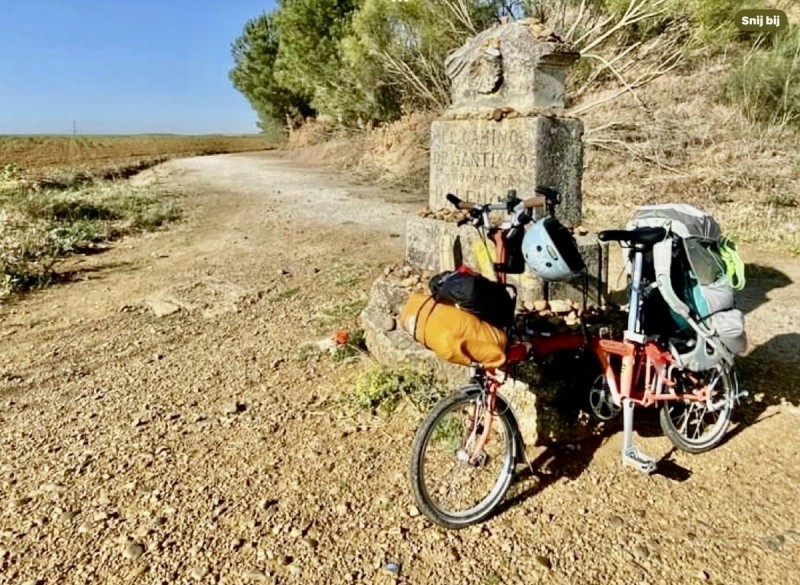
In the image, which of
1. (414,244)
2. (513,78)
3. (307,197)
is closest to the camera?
(513,78)

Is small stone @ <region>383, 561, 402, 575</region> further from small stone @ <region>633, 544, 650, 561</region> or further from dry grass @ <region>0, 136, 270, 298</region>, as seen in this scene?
dry grass @ <region>0, 136, 270, 298</region>

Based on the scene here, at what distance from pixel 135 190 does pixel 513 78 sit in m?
11.6

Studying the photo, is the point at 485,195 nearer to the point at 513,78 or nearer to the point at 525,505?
the point at 513,78

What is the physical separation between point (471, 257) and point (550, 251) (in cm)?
→ 164

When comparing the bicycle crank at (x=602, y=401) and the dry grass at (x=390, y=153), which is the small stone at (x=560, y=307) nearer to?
the bicycle crank at (x=602, y=401)

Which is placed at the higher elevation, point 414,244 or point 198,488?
point 414,244

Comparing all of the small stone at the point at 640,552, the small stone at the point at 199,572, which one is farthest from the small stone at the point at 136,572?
the small stone at the point at 640,552

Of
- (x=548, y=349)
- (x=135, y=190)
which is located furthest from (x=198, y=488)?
(x=135, y=190)

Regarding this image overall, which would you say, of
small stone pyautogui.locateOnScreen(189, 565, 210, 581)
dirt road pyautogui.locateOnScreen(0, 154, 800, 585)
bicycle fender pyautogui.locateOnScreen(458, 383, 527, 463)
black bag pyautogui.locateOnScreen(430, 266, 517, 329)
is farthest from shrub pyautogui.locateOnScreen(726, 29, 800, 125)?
small stone pyautogui.locateOnScreen(189, 565, 210, 581)

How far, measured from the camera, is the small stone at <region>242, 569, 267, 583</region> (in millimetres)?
1963

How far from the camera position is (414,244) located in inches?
164

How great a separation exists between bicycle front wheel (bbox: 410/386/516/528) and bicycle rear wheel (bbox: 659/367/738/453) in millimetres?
879

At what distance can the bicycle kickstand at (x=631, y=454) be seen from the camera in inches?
94.1

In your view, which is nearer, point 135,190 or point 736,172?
point 736,172
